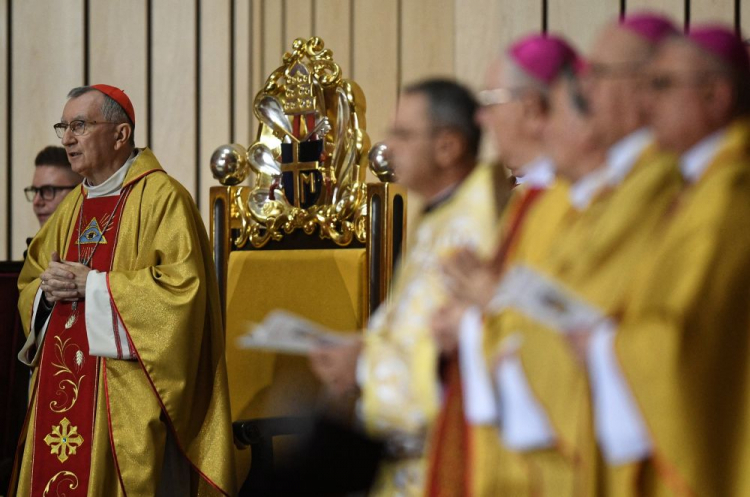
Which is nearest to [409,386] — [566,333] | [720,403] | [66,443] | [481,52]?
[566,333]

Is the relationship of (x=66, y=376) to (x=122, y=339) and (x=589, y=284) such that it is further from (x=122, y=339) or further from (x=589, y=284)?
(x=589, y=284)

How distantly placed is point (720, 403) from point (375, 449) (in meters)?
0.65

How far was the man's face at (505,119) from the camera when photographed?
1.83 m

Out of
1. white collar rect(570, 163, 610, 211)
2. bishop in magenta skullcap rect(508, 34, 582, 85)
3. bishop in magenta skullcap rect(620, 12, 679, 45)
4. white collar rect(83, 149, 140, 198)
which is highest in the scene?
bishop in magenta skullcap rect(620, 12, 679, 45)

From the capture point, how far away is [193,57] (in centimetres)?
570

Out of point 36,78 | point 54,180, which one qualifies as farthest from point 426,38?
point 36,78

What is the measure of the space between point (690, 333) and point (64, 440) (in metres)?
2.76

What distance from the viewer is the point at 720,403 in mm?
1645

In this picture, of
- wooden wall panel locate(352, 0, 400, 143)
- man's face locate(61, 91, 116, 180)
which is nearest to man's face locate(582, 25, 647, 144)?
man's face locate(61, 91, 116, 180)

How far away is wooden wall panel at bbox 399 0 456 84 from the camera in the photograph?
4.82 meters

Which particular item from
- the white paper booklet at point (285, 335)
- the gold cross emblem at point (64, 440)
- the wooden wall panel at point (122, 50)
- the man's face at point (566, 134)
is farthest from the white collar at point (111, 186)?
the man's face at point (566, 134)

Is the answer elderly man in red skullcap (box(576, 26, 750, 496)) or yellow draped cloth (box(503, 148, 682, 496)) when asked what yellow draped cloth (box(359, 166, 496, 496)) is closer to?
yellow draped cloth (box(503, 148, 682, 496))

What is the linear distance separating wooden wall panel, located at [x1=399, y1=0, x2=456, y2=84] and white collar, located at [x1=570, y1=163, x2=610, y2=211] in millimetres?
3065

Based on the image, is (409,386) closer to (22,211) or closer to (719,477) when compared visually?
(719,477)
